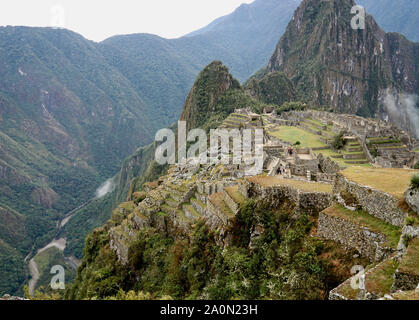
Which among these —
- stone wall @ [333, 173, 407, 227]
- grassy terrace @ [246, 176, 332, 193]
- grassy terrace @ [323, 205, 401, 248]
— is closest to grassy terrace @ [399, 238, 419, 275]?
grassy terrace @ [323, 205, 401, 248]

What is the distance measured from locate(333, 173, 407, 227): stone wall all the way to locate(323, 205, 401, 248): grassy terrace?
6.4 inches

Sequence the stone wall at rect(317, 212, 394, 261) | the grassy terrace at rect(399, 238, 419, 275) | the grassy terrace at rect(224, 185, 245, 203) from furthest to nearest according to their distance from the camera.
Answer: the grassy terrace at rect(224, 185, 245, 203) < the stone wall at rect(317, 212, 394, 261) < the grassy terrace at rect(399, 238, 419, 275)

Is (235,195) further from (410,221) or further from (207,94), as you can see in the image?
(207,94)

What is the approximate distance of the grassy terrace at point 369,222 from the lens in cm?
791

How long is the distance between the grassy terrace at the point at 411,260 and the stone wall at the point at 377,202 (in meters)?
1.24

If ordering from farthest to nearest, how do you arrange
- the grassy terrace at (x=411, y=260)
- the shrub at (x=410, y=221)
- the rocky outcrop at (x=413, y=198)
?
the rocky outcrop at (x=413, y=198)
the shrub at (x=410, y=221)
the grassy terrace at (x=411, y=260)

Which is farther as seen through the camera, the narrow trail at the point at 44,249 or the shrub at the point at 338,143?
the narrow trail at the point at 44,249

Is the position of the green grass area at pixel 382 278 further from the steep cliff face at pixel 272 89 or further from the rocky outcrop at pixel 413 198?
the steep cliff face at pixel 272 89

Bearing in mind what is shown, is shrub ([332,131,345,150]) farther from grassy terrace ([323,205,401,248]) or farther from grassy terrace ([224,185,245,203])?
grassy terrace ([323,205,401,248])

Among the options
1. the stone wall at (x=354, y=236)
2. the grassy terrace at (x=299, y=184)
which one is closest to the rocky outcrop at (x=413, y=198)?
the stone wall at (x=354, y=236)

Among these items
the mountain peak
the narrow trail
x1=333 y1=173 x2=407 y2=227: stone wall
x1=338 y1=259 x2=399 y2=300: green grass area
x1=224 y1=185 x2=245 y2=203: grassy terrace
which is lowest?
the narrow trail

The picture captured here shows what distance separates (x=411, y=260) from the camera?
21.2 ft

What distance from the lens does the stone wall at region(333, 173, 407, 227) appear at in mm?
8305
